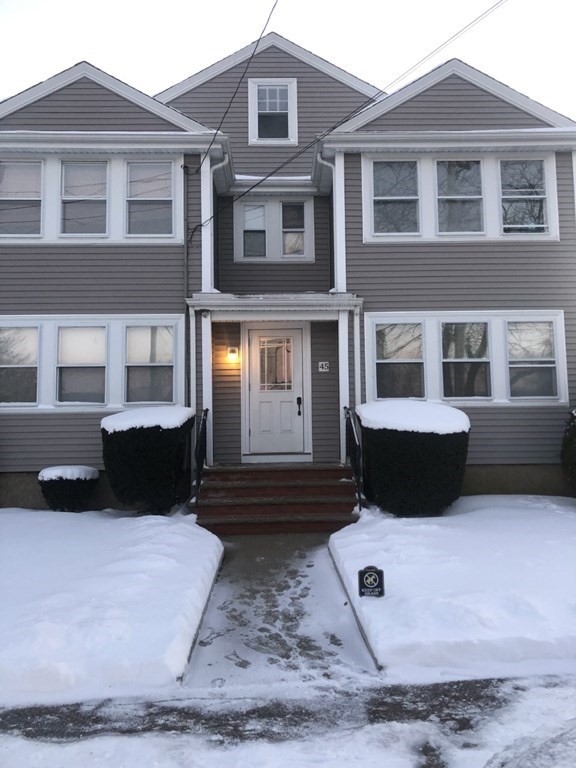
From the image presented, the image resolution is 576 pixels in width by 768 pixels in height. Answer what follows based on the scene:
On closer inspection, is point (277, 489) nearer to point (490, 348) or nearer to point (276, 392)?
point (276, 392)

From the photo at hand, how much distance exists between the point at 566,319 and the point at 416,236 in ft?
8.82

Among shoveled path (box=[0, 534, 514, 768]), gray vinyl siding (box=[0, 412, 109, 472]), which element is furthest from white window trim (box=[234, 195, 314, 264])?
shoveled path (box=[0, 534, 514, 768])

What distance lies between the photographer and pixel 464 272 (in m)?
9.09

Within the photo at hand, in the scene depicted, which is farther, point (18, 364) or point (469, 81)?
point (469, 81)

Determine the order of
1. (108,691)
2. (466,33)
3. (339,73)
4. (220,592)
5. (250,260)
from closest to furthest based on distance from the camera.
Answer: (108,691) → (220,592) → (466,33) → (250,260) → (339,73)

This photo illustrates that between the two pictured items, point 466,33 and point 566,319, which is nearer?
point 466,33

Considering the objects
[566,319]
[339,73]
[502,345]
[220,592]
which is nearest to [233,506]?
[220,592]

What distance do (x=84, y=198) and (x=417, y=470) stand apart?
649 cm

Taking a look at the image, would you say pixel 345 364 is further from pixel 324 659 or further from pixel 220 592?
pixel 324 659

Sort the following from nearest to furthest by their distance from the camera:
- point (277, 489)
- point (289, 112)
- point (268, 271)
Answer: point (277, 489) < point (268, 271) < point (289, 112)

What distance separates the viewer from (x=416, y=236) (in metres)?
9.10

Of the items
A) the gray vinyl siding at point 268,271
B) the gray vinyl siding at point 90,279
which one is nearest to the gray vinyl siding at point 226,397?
the gray vinyl siding at point 90,279

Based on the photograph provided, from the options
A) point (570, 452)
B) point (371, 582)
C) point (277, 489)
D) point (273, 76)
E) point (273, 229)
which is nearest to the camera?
point (371, 582)

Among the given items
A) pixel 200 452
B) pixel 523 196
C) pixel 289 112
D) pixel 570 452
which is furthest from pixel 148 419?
pixel 289 112
